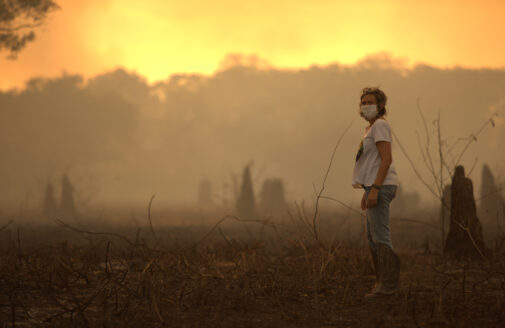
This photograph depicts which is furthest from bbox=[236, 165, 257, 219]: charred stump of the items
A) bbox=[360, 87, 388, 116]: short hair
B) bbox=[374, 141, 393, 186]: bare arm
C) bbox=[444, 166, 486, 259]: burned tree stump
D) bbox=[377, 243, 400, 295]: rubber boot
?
bbox=[374, 141, 393, 186]: bare arm

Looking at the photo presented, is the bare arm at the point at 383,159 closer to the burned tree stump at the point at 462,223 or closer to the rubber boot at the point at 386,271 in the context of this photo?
the rubber boot at the point at 386,271

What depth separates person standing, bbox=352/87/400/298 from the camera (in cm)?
409

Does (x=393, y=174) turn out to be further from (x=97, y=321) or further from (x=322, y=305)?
(x=97, y=321)

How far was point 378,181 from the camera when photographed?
4020 millimetres

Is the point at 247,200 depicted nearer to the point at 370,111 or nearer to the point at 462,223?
the point at 462,223

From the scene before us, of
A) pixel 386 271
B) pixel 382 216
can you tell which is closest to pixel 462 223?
pixel 386 271

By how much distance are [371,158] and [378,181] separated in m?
0.27

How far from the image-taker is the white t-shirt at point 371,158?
4.12 metres

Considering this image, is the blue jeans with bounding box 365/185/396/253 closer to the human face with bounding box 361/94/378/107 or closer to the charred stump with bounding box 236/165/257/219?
the human face with bounding box 361/94/378/107

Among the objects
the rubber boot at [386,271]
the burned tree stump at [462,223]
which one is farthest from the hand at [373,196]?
the burned tree stump at [462,223]

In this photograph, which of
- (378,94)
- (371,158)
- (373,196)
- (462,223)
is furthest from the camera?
(462,223)

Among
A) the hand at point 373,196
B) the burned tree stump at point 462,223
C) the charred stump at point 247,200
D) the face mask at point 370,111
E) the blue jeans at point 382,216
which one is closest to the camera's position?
the hand at point 373,196

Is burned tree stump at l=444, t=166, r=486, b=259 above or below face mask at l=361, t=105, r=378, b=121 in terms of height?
below

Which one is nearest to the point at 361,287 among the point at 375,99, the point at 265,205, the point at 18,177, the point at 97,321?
the point at 375,99
